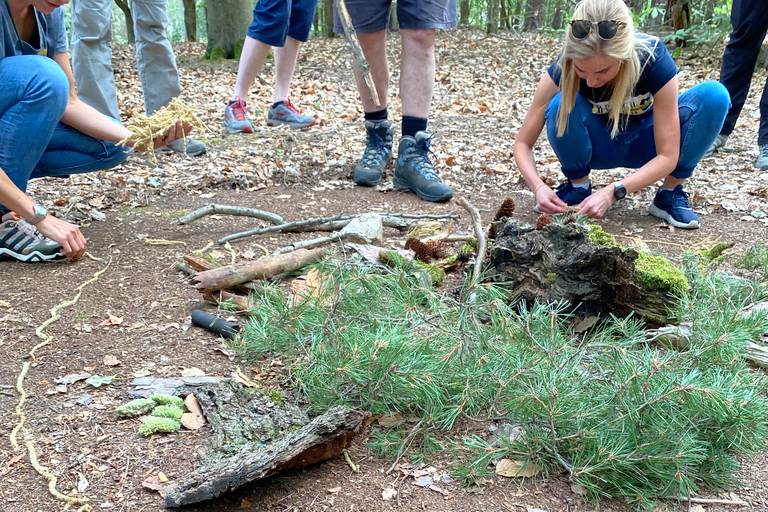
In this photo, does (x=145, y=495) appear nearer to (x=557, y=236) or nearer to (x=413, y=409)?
(x=413, y=409)

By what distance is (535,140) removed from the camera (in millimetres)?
3191

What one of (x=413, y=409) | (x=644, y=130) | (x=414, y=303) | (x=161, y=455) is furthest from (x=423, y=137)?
(x=161, y=455)

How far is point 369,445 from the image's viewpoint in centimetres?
156

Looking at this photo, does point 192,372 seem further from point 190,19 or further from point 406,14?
point 190,19

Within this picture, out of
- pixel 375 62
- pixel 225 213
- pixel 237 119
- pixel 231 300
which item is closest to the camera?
pixel 231 300

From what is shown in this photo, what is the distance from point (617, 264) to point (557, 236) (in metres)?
0.24

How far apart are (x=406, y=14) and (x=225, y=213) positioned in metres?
1.59

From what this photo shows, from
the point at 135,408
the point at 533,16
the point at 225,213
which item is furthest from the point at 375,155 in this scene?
the point at 533,16

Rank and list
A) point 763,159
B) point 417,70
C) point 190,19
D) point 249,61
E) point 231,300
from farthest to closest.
Answer: point 190,19 → point 249,61 → point 763,159 → point 417,70 → point 231,300

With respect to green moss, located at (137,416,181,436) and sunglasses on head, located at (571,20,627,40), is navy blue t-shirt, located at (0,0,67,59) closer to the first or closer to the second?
green moss, located at (137,416,181,436)

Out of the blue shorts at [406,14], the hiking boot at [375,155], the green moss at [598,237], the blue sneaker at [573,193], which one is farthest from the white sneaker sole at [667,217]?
the hiking boot at [375,155]

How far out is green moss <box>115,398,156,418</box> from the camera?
168cm

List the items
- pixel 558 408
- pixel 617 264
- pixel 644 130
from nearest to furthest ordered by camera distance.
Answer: pixel 558 408
pixel 617 264
pixel 644 130

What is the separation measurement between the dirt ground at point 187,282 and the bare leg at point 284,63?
380mm
